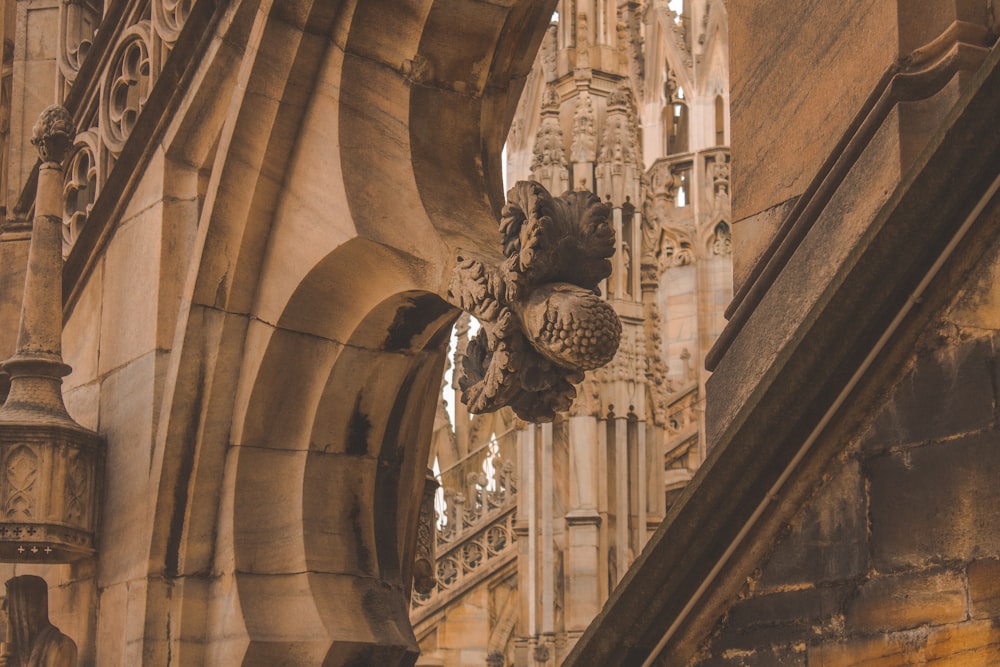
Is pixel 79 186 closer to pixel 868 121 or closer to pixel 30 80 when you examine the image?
pixel 30 80

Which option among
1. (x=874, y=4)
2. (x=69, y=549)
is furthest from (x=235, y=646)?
(x=874, y=4)

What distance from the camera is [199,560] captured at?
535 centimetres

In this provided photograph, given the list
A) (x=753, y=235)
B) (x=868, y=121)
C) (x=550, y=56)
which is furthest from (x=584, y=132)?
(x=868, y=121)

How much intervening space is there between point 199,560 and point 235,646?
32 centimetres

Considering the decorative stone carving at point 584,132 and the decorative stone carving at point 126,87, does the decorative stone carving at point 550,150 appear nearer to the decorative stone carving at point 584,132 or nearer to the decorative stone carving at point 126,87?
the decorative stone carving at point 584,132

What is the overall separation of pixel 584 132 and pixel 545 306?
11194mm

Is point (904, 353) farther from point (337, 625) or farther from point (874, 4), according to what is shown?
point (337, 625)

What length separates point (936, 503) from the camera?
3064 mm

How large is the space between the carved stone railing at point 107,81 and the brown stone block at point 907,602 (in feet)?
10.9

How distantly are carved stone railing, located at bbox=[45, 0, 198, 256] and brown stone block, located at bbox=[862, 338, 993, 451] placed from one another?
3203 millimetres

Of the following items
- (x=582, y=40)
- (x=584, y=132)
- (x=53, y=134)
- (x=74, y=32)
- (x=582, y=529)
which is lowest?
(x=53, y=134)

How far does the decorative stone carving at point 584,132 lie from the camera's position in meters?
15.3

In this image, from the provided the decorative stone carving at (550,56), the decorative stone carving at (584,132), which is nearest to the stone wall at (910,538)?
the decorative stone carving at (584,132)

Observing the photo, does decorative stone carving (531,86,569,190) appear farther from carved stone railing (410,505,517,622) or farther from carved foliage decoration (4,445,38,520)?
carved foliage decoration (4,445,38,520)
